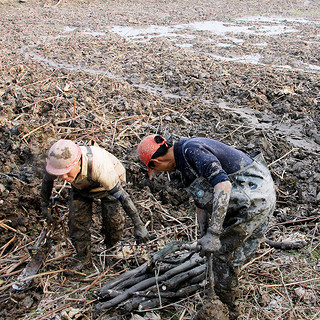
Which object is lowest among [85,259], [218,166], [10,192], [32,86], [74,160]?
[85,259]

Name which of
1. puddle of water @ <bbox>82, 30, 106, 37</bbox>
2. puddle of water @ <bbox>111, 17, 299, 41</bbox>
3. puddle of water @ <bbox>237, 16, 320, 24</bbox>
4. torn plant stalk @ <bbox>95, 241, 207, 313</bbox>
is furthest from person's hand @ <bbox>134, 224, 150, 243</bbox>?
puddle of water @ <bbox>237, 16, 320, 24</bbox>

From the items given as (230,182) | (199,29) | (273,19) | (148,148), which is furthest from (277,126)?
(273,19)

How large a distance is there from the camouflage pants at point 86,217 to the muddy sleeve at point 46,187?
0.24m

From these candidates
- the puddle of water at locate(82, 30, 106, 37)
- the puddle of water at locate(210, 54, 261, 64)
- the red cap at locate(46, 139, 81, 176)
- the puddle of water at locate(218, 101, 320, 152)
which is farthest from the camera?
the puddle of water at locate(82, 30, 106, 37)

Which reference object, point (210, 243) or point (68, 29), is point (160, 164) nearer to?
point (210, 243)

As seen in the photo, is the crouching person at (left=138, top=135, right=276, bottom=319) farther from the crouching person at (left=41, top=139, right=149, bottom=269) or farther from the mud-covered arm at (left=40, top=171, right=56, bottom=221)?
the mud-covered arm at (left=40, top=171, right=56, bottom=221)

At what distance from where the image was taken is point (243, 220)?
8.42 ft

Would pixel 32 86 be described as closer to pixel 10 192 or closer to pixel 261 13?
pixel 10 192

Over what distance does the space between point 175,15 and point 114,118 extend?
47.5ft

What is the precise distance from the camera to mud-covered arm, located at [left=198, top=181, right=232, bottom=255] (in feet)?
7.45

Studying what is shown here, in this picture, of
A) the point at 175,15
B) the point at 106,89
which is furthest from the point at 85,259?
the point at 175,15

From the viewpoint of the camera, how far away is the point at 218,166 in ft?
7.63

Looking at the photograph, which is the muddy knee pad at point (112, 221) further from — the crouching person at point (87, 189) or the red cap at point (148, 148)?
the red cap at point (148, 148)

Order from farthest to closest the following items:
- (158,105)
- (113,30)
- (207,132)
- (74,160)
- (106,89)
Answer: (113,30)
(106,89)
(158,105)
(207,132)
(74,160)
